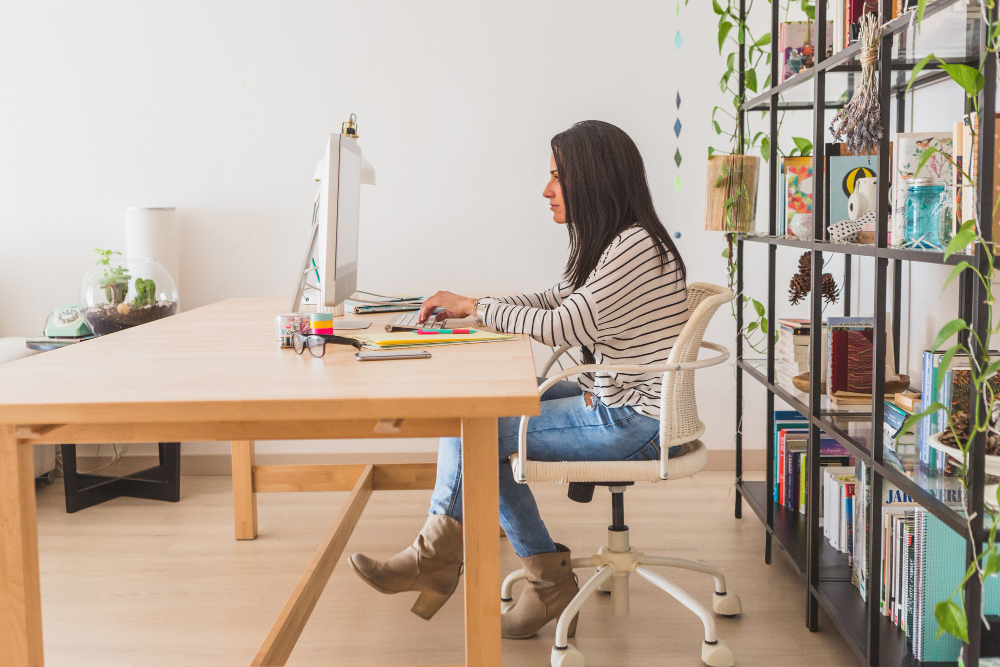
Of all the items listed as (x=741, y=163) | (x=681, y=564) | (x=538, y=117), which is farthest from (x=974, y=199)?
(x=538, y=117)

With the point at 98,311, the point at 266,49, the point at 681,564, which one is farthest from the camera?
the point at 266,49

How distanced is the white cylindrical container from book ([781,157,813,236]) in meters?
2.22

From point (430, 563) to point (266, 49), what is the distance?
2302 millimetres

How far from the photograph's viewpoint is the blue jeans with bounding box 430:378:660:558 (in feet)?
5.98

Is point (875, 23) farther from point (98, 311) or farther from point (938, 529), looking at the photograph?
point (98, 311)

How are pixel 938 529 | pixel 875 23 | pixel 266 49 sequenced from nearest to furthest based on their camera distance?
pixel 875 23, pixel 938 529, pixel 266 49

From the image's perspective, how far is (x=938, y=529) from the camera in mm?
1690

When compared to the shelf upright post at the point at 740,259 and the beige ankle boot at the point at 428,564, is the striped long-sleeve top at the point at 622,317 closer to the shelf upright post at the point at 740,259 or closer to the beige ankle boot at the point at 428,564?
the beige ankle boot at the point at 428,564

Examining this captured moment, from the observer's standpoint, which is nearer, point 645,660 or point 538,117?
point 645,660

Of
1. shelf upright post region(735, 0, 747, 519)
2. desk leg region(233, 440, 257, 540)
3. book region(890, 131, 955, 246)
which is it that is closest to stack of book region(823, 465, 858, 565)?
shelf upright post region(735, 0, 747, 519)

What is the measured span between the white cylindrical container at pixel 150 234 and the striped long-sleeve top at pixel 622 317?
5.90 ft

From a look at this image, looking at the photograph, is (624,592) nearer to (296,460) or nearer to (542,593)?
(542,593)

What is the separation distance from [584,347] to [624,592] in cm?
60

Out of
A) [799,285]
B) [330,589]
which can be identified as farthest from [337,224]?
[799,285]
